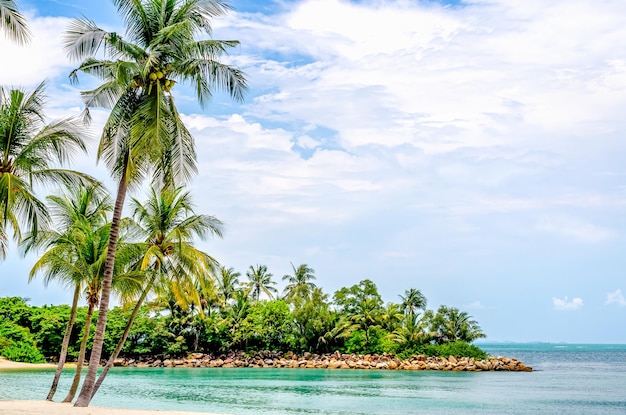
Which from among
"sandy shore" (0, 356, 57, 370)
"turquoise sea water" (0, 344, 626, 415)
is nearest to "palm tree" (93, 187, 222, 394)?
"turquoise sea water" (0, 344, 626, 415)

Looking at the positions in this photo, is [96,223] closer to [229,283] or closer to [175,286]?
[175,286]

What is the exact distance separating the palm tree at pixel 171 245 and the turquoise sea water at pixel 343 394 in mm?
7727

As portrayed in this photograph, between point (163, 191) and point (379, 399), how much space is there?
65.9 ft

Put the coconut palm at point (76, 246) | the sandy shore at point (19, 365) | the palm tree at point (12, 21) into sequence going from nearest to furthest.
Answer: the palm tree at point (12, 21) → the coconut palm at point (76, 246) → the sandy shore at point (19, 365)

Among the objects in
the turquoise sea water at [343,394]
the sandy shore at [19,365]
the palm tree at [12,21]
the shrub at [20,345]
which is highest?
the palm tree at [12,21]

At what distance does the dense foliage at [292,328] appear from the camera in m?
59.7

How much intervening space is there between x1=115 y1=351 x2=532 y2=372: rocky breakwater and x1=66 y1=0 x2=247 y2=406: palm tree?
145ft

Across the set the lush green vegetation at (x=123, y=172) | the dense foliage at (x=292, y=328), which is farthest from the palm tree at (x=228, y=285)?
the lush green vegetation at (x=123, y=172)

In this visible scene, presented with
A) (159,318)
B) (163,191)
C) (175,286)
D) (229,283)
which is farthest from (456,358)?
(163,191)

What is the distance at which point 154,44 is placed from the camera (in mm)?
14523

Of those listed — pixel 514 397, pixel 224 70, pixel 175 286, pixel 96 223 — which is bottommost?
pixel 514 397

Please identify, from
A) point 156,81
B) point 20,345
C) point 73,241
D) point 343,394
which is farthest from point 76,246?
point 20,345

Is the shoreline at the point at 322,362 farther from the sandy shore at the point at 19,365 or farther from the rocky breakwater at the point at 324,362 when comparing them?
the sandy shore at the point at 19,365

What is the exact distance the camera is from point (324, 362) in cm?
5844
